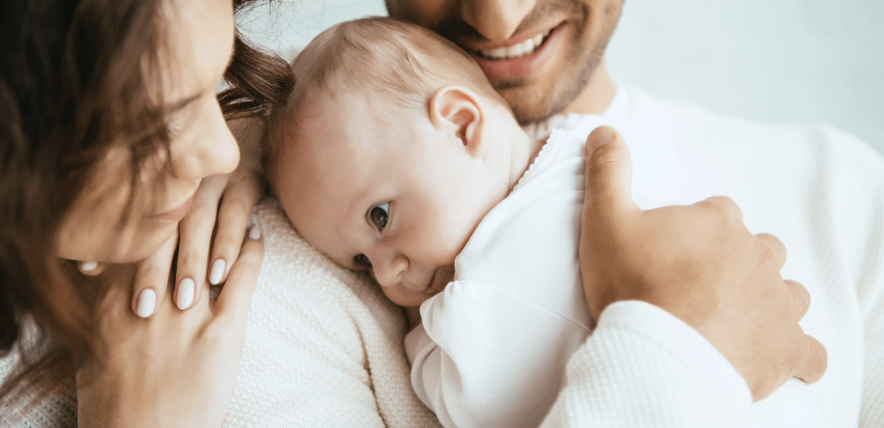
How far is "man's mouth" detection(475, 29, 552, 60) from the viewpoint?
148 centimetres

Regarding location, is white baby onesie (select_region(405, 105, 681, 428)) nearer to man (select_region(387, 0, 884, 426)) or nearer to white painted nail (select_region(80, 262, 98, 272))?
man (select_region(387, 0, 884, 426))

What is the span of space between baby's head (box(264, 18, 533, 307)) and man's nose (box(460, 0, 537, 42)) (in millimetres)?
252

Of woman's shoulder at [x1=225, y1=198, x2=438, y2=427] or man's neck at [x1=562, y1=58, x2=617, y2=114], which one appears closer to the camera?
woman's shoulder at [x1=225, y1=198, x2=438, y2=427]

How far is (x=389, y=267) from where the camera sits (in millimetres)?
1033

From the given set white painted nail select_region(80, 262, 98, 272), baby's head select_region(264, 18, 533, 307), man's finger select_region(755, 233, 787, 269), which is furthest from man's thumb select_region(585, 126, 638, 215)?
white painted nail select_region(80, 262, 98, 272)

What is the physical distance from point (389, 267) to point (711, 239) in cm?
59

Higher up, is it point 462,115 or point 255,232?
point 462,115

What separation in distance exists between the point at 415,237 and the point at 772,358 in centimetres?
62

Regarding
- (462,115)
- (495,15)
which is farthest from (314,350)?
(495,15)

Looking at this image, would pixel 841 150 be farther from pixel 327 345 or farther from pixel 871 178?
pixel 327 345

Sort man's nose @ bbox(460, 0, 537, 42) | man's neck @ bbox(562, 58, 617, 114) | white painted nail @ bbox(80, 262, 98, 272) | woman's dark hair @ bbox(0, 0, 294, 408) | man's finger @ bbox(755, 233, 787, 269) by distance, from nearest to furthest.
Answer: woman's dark hair @ bbox(0, 0, 294, 408) < white painted nail @ bbox(80, 262, 98, 272) < man's finger @ bbox(755, 233, 787, 269) < man's nose @ bbox(460, 0, 537, 42) < man's neck @ bbox(562, 58, 617, 114)

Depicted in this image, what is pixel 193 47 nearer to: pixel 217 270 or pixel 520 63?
pixel 217 270

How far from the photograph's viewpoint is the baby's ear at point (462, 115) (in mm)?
1008

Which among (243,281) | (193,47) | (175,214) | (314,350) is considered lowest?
(314,350)
